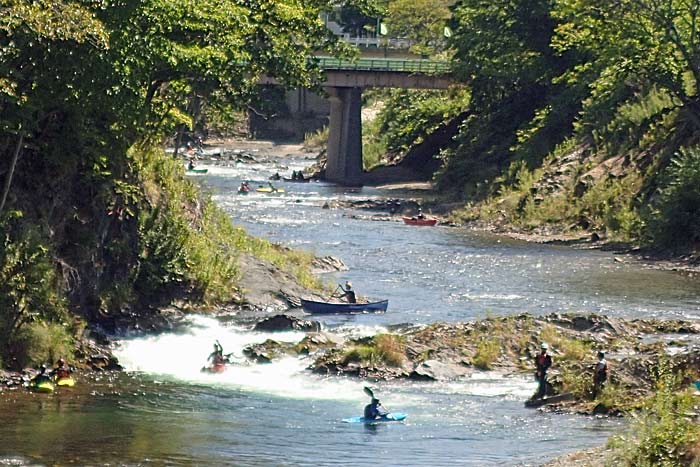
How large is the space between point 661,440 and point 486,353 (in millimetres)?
15155


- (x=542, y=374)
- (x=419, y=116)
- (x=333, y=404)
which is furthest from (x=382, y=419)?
(x=419, y=116)

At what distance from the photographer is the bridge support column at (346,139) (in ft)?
349

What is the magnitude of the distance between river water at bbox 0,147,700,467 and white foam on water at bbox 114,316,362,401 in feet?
0.17

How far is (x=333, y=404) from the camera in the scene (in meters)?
39.2

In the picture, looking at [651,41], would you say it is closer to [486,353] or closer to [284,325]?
[284,325]

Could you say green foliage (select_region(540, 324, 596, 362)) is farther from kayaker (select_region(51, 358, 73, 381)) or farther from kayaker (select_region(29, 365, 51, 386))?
kayaker (select_region(29, 365, 51, 386))

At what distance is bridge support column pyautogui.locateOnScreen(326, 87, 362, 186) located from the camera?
106500 mm

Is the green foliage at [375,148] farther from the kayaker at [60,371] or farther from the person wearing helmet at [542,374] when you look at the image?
the person wearing helmet at [542,374]

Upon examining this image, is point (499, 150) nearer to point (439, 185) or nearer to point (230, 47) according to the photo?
point (439, 185)

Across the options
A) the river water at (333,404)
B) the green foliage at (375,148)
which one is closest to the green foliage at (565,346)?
the river water at (333,404)

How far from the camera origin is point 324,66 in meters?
103

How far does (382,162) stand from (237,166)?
50.3 ft

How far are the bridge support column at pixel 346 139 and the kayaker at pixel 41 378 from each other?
6662 centimetres

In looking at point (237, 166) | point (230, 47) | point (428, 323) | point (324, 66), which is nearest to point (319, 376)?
point (428, 323)
